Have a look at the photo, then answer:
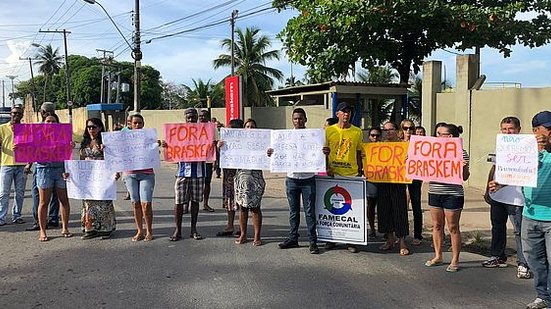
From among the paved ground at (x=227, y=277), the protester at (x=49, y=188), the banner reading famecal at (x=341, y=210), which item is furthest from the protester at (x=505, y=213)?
the protester at (x=49, y=188)

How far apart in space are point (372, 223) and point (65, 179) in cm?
452

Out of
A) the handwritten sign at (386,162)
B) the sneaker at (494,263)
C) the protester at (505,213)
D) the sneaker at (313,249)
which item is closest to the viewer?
the protester at (505,213)

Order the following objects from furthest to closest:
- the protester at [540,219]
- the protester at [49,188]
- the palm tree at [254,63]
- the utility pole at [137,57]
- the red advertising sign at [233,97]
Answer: the palm tree at [254,63] → the utility pole at [137,57] → the red advertising sign at [233,97] → the protester at [49,188] → the protester at [540,219]

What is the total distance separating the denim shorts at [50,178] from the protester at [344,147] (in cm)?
393

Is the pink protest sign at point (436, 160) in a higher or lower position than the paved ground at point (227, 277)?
higher

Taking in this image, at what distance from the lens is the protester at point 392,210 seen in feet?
21.7

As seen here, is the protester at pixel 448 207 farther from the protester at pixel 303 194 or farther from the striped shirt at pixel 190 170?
the striped shirt at pixel 190 170

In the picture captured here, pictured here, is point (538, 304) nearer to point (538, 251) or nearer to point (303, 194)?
point (538, 251)

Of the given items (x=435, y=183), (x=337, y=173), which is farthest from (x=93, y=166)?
(x=435, y=183)

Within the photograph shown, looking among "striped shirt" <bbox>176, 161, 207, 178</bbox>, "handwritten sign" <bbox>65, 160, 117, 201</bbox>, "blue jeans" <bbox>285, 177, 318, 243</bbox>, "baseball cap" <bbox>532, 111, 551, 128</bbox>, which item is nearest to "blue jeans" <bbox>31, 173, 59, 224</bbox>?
"handwritten sign" <bbox>65, 160, 117, 201</bbox>

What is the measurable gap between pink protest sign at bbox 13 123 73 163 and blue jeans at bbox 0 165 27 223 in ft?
3.20

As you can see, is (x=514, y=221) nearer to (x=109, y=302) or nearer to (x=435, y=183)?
(x=435, y=183)

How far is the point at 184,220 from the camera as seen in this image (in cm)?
863

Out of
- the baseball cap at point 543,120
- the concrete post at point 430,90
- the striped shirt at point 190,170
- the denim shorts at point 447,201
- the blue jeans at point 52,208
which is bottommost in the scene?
the blue jeans at point 52,208
